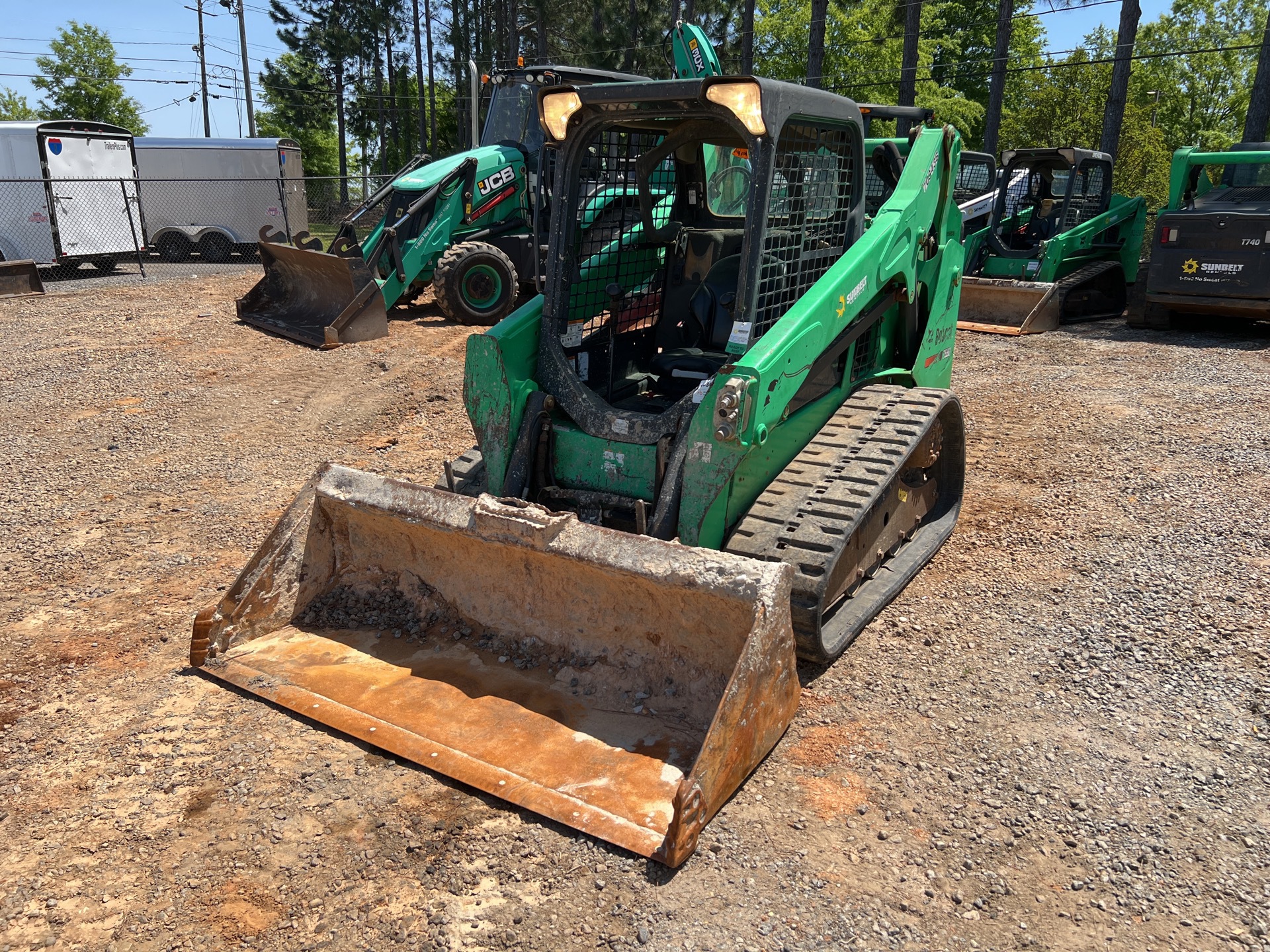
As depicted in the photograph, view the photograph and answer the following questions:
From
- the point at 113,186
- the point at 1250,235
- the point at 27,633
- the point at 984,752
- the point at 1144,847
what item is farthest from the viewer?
the point at 113,186

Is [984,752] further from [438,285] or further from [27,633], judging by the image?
[438,285]

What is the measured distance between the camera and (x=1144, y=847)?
3.00 meters

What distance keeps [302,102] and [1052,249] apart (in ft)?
134

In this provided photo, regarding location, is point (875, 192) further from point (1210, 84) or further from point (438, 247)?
point (1210, 84)

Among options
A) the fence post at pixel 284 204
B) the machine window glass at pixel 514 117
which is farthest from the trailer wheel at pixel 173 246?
the machine window glass at pixel 514 117

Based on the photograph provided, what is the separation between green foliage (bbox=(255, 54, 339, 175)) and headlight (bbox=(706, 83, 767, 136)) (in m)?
45.3

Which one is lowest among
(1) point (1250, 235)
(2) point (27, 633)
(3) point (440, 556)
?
(2) point (27, 633)

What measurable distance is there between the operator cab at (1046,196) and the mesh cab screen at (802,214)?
9.75 metres

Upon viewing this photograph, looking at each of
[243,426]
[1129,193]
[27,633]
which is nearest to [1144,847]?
[27,633]

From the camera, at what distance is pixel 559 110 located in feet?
14.2

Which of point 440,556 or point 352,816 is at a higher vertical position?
point 440,556

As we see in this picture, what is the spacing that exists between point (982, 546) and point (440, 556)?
9.96ft

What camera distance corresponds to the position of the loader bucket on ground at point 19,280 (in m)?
14.0

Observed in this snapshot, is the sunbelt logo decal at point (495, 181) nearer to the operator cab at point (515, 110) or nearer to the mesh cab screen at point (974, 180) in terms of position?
the operator cab at point (515, 110)
